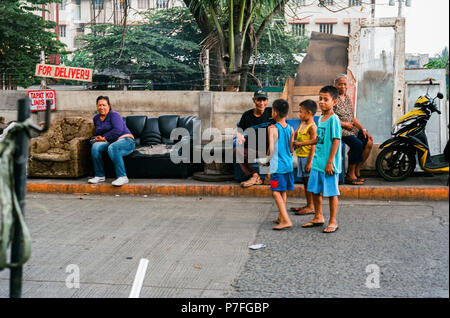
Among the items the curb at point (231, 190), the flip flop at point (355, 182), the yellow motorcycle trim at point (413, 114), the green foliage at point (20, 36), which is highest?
the green foliage at point (20, 36)

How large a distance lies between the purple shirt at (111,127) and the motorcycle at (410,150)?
14.2 feet

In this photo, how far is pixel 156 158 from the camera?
8648 millimetres

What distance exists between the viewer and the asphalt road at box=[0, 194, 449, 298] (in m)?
3.82

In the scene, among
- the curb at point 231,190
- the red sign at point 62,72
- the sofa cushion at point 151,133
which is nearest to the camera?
the curb at point 231,190

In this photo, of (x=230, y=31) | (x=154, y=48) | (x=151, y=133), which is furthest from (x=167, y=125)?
(x=154, y=48)

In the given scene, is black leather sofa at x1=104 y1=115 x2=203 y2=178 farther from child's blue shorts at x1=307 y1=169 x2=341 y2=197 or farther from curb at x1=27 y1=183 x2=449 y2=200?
child's blue shorts at x1=307 y1=169 x2=341 y2=197

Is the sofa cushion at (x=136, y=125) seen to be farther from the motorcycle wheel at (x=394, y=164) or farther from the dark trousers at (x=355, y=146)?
the motorcycle wheel at (x=394, y=164)

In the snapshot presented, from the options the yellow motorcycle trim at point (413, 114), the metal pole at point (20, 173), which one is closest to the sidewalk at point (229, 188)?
the yellow motorcycle trim at point (413, 114)

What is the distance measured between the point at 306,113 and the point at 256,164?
7.66ft

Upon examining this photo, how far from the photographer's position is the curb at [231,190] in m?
7.38

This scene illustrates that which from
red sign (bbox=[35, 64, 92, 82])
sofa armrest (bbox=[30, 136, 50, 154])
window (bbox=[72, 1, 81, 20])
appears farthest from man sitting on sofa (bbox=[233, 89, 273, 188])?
window (bbox=[72, 1, 81, 20])

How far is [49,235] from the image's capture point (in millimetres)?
5516
